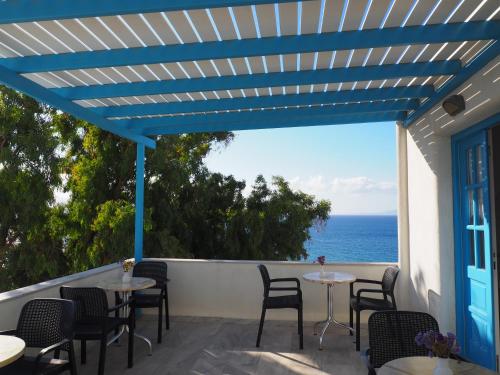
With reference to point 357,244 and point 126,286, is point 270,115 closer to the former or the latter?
point 126,286

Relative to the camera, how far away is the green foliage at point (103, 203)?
10773 mm

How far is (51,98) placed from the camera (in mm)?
4113

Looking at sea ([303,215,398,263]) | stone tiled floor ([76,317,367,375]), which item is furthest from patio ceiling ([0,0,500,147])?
sea ([303,215,398,263])

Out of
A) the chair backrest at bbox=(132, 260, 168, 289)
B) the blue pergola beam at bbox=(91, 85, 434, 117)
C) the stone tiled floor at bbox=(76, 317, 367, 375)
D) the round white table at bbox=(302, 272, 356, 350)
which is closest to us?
the stone tiled floor at bbox=(76, 317, 367, 375)

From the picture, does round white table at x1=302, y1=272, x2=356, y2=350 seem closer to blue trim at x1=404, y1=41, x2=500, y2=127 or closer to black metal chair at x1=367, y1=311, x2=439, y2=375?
black metal chair at x1=367, y1=311, x2=439, y2=375

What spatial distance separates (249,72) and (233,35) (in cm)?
83

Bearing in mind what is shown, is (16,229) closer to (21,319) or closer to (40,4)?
(21,319)

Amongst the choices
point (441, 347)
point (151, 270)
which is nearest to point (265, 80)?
point (441, 347)

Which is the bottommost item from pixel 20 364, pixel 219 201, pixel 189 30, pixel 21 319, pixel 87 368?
pixel 87 368

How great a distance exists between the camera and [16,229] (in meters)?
11.7

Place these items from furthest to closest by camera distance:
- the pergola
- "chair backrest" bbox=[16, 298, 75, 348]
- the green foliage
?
the green foliage → "chair backrest" bbox=[16, 298, 75, 348] → the pergola

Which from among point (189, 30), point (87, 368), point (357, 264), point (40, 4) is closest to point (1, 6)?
point (40, 4)

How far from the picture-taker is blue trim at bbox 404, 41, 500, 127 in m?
3.06

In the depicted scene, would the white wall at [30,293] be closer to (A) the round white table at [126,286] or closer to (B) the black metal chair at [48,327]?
(A) the round white table at [126,286]
